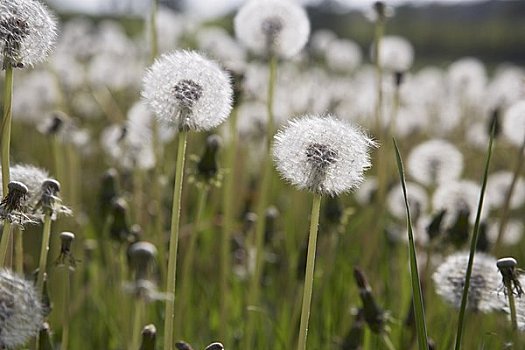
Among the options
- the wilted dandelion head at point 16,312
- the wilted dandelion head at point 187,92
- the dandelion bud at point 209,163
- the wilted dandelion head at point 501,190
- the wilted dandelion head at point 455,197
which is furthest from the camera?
the wilted dandelion head at point 501,190

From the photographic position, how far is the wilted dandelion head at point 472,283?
155cm

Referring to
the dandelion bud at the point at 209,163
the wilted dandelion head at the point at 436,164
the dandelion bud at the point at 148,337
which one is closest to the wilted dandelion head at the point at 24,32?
the dandelion bud at the point at 148,337

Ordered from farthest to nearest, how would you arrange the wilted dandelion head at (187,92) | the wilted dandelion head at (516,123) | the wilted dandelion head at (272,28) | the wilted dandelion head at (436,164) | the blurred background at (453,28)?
the blurred background at (453,28) < the wilted dandelion head at (436,164) < the wilted dandelion head at (516,123) < the wilted dandelion head at (272,28) < the wilted dandelion head at (187,92)

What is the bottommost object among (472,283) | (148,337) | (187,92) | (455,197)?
(148,337)

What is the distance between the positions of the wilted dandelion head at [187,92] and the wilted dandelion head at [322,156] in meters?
0.13

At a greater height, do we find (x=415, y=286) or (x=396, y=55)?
(x=396, y=55)

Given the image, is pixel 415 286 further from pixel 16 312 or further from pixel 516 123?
pixel 516 123

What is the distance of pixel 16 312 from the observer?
1025 millimetres

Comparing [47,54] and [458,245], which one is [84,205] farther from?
[47,54]

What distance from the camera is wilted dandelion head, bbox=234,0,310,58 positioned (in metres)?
2.03

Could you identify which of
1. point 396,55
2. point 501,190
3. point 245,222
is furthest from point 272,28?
point 396,55

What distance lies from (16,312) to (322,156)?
496 millimetres

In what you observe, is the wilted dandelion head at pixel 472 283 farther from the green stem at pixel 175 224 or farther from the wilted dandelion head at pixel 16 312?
the wilted dandelion head at pixel 16 312

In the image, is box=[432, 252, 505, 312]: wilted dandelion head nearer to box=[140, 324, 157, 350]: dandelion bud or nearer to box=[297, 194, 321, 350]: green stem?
box=[297, 194, 321, 350]: green stem
